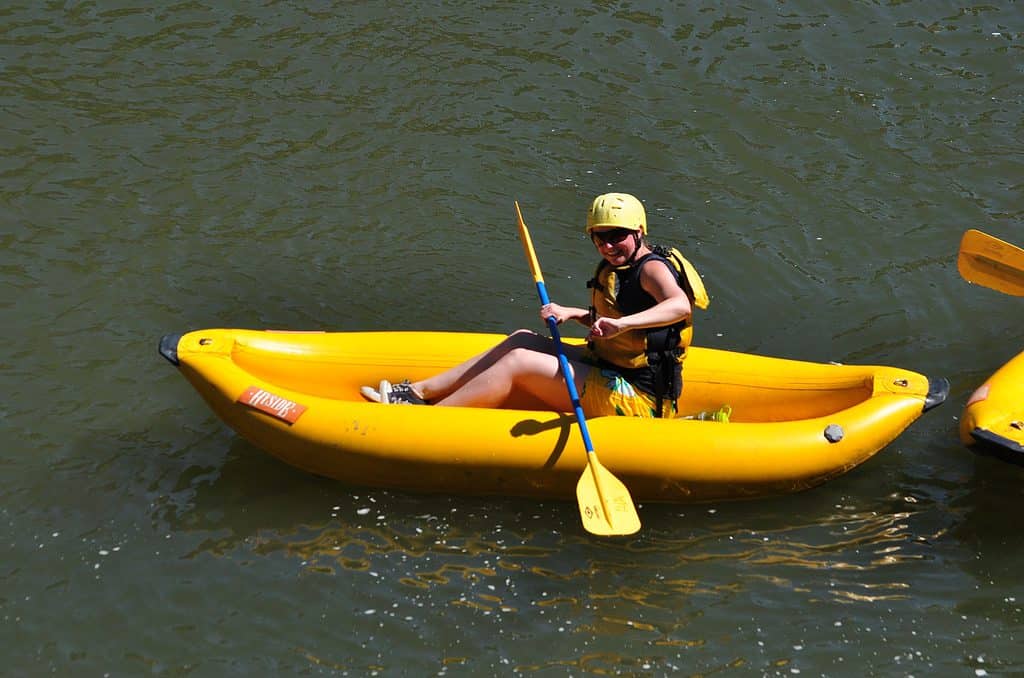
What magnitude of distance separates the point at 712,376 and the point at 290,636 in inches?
88.9

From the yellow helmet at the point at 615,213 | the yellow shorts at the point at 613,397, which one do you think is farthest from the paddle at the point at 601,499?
the yellow helmet at the point at 615,213

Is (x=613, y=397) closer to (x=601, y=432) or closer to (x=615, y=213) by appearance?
(x=601, y=432)

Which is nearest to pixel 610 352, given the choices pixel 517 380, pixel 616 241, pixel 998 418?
pixel 517 380

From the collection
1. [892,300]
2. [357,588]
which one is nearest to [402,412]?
Result: [357,588]

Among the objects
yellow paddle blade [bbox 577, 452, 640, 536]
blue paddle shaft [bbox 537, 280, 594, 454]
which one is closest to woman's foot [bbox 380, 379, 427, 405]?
blue paddle shaft [bbox 537, 280, 594, 454]

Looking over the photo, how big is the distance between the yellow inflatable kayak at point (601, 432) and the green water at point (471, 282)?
177 mm

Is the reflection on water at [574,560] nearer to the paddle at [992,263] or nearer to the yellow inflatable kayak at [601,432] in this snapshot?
the yellow inflatable kayak at [601,432]

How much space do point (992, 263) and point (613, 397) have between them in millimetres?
2215

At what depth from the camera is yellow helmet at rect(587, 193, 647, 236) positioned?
515 centimetres

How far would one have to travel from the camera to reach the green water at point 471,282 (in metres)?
4.90

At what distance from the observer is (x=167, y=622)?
490 cm

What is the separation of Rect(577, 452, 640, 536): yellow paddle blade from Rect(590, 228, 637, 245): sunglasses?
891 millimetres

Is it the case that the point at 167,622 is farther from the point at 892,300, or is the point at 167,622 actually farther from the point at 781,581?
the point at 892,300

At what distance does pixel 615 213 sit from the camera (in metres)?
5.15
